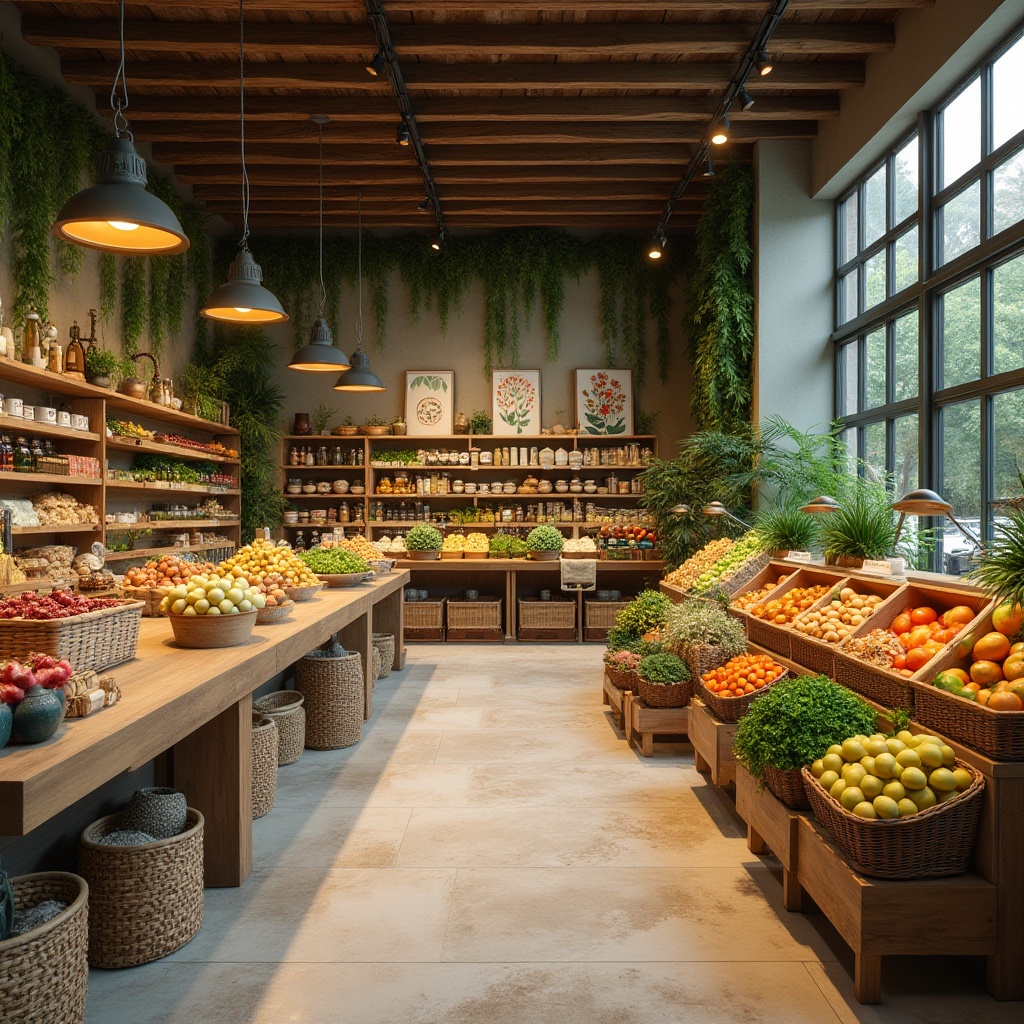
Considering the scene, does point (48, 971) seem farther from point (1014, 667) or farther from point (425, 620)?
point (425, 620)

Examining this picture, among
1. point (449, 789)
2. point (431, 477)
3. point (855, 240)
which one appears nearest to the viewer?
point (449, 789)

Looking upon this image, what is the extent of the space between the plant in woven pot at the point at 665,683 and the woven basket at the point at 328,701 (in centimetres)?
180

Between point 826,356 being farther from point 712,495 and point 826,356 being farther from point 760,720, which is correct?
point 760,720

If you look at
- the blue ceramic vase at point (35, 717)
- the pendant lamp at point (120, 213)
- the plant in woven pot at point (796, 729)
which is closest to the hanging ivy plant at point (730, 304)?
the plant in woven pot at point (796, 729)

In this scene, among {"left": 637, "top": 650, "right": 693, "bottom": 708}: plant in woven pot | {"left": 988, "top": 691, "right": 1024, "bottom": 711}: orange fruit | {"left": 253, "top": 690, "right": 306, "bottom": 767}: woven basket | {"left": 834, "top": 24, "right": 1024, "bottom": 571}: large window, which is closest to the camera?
{"left": 988, "top": 691, "right": 1024, "bottom": 711}: orange fruit

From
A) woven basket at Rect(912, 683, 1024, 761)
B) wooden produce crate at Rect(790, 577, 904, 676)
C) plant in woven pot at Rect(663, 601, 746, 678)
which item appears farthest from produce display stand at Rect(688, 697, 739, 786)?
woven basket at Rect(912, 683, 1024, 761)

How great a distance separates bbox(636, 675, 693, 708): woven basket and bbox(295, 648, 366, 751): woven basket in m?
1.81

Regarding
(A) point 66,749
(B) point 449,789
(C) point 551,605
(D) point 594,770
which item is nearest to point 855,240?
(C) point 551,605

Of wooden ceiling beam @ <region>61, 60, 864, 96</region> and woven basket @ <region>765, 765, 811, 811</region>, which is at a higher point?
wooden ceiling beam @ <region>61, 60, 864, 96</region>

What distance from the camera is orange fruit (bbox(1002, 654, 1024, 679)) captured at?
2.69 m

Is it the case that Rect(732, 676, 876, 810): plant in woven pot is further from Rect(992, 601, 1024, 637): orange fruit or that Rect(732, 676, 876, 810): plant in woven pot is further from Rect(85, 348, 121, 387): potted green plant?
Rect(85, 348, 121, 387): potted green plant

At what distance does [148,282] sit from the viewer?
8.46 metres

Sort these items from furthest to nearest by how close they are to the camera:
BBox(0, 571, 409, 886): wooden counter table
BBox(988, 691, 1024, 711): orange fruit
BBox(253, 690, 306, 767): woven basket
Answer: BBox(253, 690, 306, 767): woven basket, BBox(988, 691, 1024, 711): orange fruit, BBox(0, 571, 409, 886): wooden counter table

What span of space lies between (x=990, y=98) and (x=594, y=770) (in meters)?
4.92
